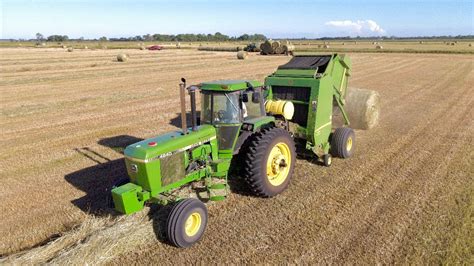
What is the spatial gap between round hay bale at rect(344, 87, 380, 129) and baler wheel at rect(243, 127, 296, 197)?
498 cm

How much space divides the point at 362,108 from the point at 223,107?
20.4 feet

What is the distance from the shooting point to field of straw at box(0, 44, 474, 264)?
4887mm

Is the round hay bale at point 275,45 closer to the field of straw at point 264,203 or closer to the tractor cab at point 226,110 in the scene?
the field of straw at point 264,203

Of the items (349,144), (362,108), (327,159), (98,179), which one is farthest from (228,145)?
(362,108)

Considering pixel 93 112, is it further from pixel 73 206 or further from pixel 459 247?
pixel 459 247

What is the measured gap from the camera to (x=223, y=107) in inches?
235

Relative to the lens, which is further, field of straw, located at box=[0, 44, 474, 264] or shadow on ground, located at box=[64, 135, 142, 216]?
shadow on ground, located at box=[64, 135, 142, 216]

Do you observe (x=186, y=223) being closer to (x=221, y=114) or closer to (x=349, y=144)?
(x=221, y=114)

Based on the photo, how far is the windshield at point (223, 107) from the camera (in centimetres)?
593

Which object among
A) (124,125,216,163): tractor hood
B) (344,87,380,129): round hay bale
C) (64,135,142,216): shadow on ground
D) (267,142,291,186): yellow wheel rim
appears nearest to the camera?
(124,125,216,163): tractor hood

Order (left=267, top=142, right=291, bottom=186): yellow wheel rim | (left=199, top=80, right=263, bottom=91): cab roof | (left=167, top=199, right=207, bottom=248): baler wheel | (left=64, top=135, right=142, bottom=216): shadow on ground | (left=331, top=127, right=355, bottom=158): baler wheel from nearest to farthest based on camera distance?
(left=167, top=199, right=207, bottom=248): baler wheel → (left=199, top=80, right=263, bottom=91): cab roof → (left=64, top=135, right=142, bottom=216): shadow on ground → (left=267, top=142, right=291, bottom=186): yellow wheel rim → (left=331, top=127, right=355, bottom=158): baler wheel

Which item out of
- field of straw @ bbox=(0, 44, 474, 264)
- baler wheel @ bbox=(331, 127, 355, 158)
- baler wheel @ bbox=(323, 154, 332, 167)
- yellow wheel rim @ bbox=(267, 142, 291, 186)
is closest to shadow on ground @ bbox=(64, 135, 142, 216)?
field of straw @ bbox=(0, 44, 474, 264)

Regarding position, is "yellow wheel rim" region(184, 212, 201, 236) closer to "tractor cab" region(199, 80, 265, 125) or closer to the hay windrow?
the hay windrow

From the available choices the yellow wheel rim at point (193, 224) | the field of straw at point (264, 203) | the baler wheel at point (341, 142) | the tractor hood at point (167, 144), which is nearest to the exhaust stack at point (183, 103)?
the tractor hood at point (167, 144)
